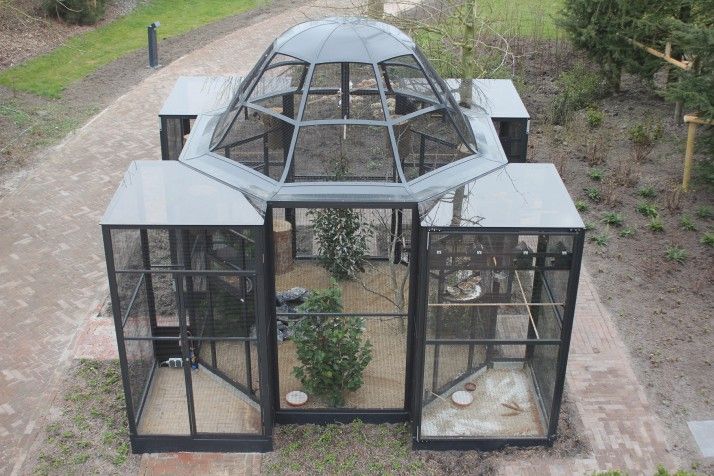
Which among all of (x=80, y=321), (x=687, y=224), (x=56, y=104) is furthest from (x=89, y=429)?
(x=56, y=104)

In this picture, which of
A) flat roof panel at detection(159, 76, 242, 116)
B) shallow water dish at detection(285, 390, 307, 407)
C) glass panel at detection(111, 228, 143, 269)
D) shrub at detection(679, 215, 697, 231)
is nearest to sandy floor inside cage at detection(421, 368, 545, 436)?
shallow water dish at detection(285, 390, 307, 407)

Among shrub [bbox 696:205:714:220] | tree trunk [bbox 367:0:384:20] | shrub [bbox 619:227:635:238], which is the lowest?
shrub [bbox 619:227:635:238]

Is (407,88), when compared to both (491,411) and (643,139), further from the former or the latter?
(643,139)

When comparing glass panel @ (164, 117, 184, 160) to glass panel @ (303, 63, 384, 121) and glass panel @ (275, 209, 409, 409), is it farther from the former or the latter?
glass panel @ (303, 63, 384, 121)

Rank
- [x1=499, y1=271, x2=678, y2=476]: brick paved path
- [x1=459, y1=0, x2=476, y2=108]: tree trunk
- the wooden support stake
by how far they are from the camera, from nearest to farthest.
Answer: [x1=499, y1=271, x2=678, y2=476]: brick paved path
[x1=459, y1=0, x2=476, y2=108]: tree trunk
the wooden support stake

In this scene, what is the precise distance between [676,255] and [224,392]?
748 centimetres

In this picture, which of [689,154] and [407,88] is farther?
[689,154]

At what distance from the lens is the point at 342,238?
10.8m

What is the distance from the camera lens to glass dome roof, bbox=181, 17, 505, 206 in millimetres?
8125

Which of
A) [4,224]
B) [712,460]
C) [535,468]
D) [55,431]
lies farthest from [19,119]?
[712,460]

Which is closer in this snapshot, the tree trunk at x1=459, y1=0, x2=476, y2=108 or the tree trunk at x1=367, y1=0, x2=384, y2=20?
the tree trunk at x1=459, y1=0, x2=476, y2=108

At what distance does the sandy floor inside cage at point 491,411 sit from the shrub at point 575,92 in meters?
9.14

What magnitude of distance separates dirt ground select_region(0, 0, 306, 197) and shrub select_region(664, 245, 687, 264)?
450 inches

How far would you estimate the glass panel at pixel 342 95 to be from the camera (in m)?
8.38
